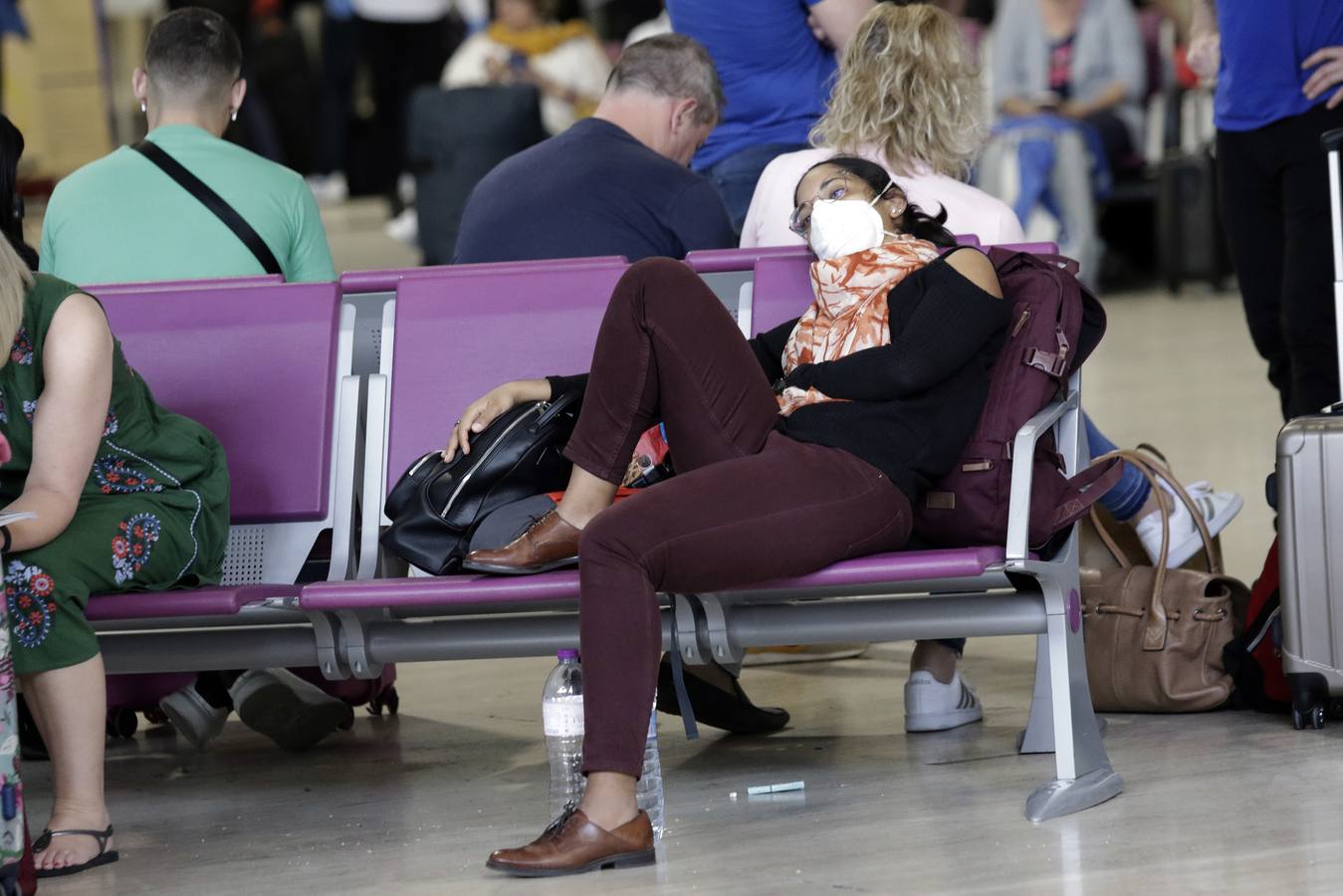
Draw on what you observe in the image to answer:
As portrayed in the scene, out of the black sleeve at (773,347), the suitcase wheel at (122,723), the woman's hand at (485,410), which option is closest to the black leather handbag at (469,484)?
the woman's hand at (485,410)

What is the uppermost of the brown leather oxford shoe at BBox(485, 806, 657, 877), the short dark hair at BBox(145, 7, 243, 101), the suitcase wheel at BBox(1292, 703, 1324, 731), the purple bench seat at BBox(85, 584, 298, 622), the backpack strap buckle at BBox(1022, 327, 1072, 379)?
the short dark hair at BBox(145, 7, 243, 101)

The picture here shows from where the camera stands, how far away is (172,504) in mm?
3299

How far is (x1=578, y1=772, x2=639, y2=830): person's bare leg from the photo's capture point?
285cm

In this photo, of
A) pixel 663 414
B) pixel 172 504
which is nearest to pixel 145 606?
pixel 172 504

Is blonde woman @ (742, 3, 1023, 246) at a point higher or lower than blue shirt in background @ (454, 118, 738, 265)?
higher

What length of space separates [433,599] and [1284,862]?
134 centimetres

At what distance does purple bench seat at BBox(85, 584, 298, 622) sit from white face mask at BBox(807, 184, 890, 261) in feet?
3.81

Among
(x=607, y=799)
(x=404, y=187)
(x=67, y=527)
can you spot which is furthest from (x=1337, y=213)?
(x=404, y=187)

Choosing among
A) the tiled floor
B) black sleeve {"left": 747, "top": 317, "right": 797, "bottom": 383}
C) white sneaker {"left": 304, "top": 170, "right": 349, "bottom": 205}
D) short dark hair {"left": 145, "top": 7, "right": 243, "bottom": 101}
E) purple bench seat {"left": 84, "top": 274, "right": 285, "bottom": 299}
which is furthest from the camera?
white sneaker {"left": 304, "top": 170, "right": 349, "bottom": 205}

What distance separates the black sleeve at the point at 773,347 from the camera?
3492mm

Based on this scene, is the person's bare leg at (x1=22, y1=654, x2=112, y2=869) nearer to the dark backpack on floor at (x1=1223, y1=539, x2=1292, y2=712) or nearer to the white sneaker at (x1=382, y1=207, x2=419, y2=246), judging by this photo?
the dark backpack on floor at (x1=1223, y1=539, x2=1292, y2=712)

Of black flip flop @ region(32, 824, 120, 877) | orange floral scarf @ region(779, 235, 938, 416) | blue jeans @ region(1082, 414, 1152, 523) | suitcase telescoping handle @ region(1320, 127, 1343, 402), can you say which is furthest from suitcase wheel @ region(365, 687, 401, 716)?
suitcase telescoping handle @ region(1320, 127, 1343, 402)

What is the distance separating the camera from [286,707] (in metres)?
3.84

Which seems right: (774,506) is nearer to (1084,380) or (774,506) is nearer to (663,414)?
(663,414)
